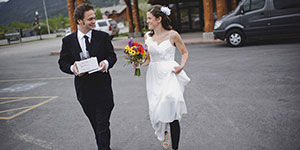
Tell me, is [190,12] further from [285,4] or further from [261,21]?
[285,4]

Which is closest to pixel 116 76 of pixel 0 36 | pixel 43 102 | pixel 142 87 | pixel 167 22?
pixel 142 87

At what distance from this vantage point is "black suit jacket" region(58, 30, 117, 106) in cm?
286

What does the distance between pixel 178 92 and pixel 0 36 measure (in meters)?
49.6

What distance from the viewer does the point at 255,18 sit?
10898 mm

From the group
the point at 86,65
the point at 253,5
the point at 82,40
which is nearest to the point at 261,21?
the point at 253,5

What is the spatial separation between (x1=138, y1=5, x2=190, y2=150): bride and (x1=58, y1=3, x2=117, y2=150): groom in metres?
0.55

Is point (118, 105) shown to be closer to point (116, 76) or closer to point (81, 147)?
point (81, 147)

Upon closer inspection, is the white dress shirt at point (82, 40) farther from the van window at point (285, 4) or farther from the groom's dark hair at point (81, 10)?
the van window at point (285, 4)

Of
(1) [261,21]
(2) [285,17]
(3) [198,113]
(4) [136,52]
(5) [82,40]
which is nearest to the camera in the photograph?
(5) [82,40]

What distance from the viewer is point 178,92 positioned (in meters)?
3.01

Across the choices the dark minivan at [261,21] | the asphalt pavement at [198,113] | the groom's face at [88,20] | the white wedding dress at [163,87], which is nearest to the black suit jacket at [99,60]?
the groom's face at [88,20]

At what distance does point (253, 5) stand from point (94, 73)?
10.1 m

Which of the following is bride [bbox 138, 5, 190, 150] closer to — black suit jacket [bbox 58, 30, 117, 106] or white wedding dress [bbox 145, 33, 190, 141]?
white wedding dress [bbox 145, 33, 190, 141]

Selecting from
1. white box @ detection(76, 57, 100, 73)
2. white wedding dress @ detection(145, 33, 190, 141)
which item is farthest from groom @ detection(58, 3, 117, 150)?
white wedding dress @ detection(145, 33, 190, 141)
